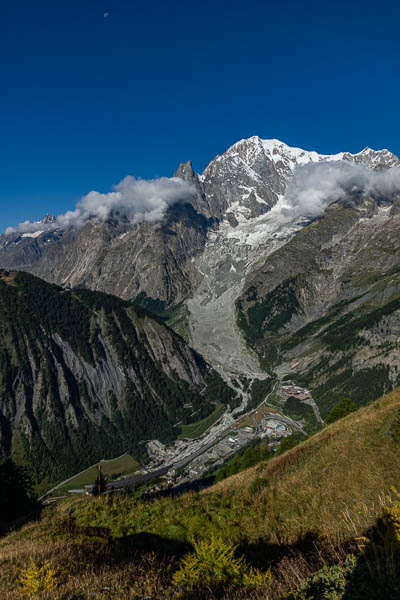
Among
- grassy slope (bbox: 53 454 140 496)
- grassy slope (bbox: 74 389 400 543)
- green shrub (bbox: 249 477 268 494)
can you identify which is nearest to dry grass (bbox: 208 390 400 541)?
grassy slope (bbox: 74 389 400 543)

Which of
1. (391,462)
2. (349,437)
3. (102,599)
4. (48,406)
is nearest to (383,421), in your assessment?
(349,437)

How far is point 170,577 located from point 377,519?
6772mm

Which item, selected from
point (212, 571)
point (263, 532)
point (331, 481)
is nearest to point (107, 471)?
point (331, 481)

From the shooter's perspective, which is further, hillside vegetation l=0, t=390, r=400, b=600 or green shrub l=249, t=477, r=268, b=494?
green shrub l=249, t=477, r=268, b=494

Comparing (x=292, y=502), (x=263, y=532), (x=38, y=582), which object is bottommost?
(x=292, y=502)

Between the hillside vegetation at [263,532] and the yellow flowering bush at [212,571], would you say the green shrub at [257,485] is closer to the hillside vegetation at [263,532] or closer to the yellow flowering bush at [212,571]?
the hillside vegetation at [263,532]

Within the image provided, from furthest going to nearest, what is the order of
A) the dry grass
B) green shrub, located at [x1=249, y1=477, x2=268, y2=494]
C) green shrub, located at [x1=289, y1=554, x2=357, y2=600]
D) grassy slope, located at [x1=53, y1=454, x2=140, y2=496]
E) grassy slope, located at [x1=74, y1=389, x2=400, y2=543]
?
grassy slope, located at [x1=53, y1=454, x2=140, y2=496] → green shrub, located at [x1=249, y1=477, x2=268, y2=494] → grassy slope, located at [x1=74, y1=389, x2=400, y2=543] → the dry grass → green shrub, located at [x1=289, y1=554, x2=357, y2=600]

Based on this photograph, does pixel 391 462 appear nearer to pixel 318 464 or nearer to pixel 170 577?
pixel 318 464

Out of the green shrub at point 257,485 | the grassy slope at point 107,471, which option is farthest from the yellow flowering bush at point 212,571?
the grassy slope at point 107,471

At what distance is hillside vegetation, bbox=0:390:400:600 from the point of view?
26.3 feet

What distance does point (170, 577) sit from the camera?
9.91 m

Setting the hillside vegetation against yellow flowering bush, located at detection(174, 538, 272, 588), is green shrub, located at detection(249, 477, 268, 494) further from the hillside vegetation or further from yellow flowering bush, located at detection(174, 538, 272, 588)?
yellow flowering bush, located at detection(174, 538, 272, 588)

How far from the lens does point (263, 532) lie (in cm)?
1572

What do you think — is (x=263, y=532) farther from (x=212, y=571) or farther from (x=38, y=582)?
(x=38, y=582)
